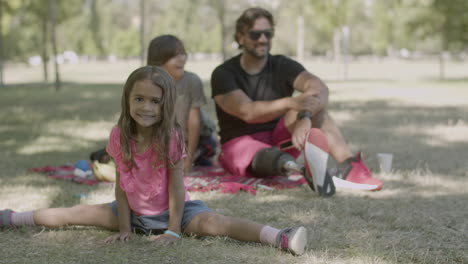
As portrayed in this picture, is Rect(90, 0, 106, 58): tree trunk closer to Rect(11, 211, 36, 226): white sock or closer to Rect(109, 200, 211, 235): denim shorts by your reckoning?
Rect(11, 211, 36, 226): white sock

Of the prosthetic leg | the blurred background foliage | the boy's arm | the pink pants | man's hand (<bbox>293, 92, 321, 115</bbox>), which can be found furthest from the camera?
the blurred background foliage

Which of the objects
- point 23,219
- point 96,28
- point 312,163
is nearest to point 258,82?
point 312,163

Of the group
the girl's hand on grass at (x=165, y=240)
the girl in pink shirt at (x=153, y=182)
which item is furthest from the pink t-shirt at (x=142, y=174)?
the girl's hand on grass at (x=165, y=240)

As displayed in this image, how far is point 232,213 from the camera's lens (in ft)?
12.8

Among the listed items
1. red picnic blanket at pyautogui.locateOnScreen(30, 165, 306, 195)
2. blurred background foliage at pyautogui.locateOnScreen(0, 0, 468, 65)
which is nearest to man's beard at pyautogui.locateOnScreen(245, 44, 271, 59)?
red picnic blanket at pyautogui.locateOnScreen(30, 165, 306, 195)

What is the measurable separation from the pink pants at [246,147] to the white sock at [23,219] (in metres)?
1.89

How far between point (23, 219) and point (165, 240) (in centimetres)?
94

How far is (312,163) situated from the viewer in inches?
161

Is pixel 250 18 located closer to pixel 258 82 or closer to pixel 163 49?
pixel 258 82

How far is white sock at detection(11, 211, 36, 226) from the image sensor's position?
345cm

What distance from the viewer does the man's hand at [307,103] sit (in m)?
4.52

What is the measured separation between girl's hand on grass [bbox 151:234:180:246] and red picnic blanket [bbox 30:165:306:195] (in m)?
1.39

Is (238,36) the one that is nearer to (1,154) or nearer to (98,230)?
(98,230)

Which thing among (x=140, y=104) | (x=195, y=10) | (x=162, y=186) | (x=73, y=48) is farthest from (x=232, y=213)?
(x=73, y=48)
